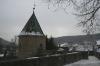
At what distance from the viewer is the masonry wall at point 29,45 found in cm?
3712

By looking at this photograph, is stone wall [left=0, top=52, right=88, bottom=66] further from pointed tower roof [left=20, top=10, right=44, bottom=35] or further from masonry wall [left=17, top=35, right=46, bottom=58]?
pointed tower roof [left=20, top=10, right=44, bottom=35]

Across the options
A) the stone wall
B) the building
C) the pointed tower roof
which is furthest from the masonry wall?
the stone wall

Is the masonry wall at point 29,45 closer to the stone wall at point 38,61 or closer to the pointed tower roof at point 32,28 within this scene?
the pointed tower roof at point 32,28

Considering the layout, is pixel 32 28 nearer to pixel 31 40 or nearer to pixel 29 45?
pixel 31 40

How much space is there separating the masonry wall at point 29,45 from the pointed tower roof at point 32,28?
0.78 metres

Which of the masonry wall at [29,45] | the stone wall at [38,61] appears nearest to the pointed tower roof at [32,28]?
the masonry wall at [29,45]

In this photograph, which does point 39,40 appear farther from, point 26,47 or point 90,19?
point 90,19

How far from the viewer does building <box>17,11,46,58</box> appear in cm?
3753

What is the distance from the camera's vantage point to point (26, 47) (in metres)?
38.0

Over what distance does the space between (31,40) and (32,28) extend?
2346mm

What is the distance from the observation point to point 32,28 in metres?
39.5

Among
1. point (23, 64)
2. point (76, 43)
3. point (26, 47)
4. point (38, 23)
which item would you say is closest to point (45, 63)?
point (23, 64)

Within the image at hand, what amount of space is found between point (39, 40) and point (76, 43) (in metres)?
84.0

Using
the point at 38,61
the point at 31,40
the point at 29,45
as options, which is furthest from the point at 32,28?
the point at 38,61
